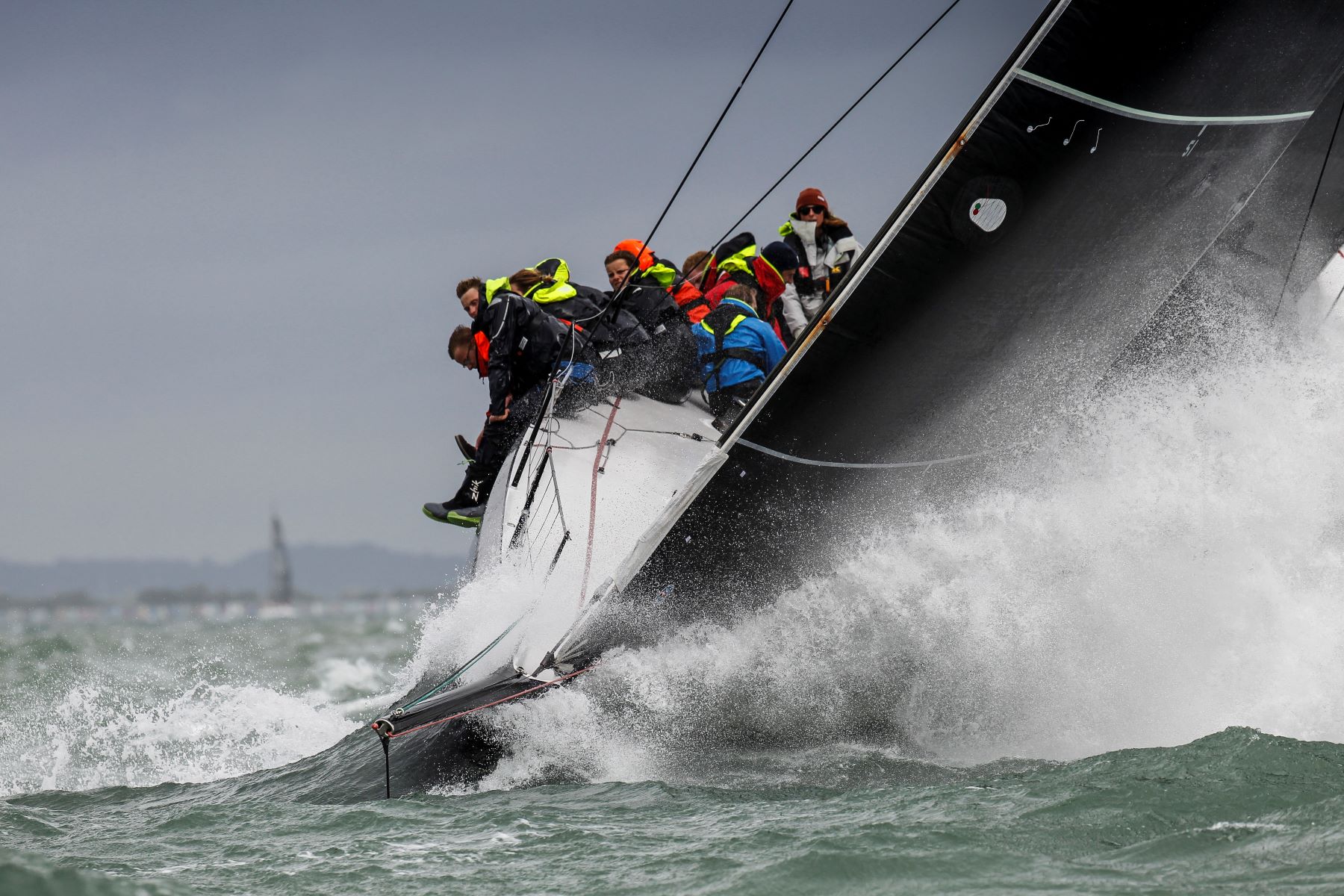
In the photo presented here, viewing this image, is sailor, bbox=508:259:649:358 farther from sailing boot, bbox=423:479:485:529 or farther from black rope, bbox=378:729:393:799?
black rope, bbox=378:729:393:799

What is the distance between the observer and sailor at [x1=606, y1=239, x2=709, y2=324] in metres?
6.07

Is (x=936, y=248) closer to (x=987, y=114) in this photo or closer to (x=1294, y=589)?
(x=987, y=114)

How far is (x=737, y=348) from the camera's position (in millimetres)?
5539

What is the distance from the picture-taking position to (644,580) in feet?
13.4

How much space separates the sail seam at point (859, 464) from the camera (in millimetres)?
4078

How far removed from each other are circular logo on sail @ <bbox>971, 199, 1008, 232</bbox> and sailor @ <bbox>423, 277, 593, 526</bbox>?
79.7 inches

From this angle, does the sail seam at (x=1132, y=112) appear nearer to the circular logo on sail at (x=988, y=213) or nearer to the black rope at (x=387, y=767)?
the circular logo on sail at (x=988, y=213)

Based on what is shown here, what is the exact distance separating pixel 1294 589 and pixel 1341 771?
1.24 meters

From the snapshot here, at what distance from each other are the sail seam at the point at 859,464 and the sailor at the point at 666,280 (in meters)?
1.97

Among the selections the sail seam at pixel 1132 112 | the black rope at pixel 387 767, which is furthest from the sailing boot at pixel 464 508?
the sail seam at pixel 1132 112

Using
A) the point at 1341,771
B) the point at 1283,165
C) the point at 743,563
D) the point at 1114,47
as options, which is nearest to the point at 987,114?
the point at 1114,47

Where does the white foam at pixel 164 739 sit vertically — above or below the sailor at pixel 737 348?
below

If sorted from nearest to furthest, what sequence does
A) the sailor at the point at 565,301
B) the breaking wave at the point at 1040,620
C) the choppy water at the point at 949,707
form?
the choppy water at the point at 949,707 < the breaking wave at the point at 1040,620 < the sailor at the point at 565,301

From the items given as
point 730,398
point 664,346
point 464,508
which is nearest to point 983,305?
point 730,398
